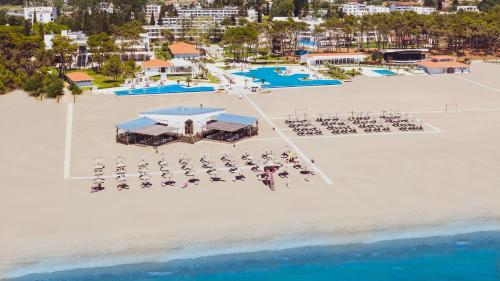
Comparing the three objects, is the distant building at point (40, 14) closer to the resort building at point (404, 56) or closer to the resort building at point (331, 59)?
the resort building at point (331, 59)

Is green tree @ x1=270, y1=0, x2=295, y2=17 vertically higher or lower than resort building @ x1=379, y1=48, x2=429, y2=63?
higher

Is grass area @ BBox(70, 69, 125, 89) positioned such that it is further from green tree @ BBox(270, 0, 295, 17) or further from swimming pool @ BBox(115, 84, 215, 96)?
green tree @ BBox(270, 0, 295, 17)

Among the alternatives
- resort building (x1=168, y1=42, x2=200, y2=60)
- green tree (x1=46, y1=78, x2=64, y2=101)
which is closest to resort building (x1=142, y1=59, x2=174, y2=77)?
resort building (x1=168, y1=42, x2=200, y2=60)

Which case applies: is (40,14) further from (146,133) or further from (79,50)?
(146,133)

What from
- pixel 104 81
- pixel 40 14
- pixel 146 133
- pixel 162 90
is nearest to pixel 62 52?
pixel 104 81

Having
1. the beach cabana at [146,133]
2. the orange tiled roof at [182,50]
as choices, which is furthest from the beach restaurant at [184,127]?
the orange tiled roof at [182,50]

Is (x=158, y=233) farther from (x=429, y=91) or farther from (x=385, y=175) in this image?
(x=429, y=91)
